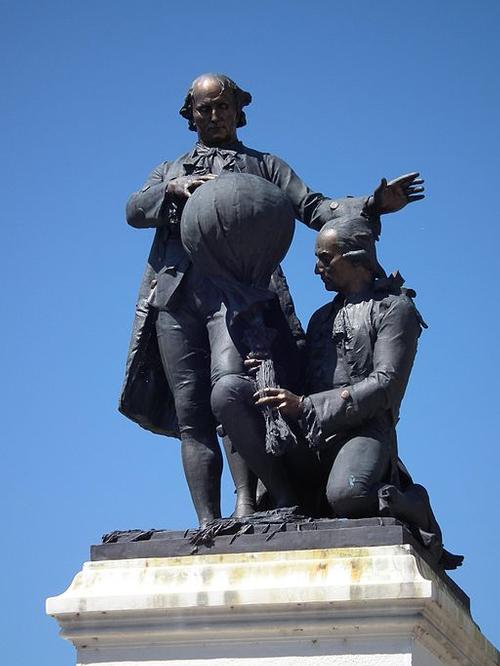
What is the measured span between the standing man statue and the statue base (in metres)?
0.82

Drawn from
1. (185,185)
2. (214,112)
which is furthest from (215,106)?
(185,185)

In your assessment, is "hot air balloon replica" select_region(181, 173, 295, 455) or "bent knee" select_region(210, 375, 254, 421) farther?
"hot air balloon replica" select_region(181, 173, 295, 455)

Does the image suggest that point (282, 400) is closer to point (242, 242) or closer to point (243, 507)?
point (243, 507)

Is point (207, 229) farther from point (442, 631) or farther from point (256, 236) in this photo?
point (442, 631)

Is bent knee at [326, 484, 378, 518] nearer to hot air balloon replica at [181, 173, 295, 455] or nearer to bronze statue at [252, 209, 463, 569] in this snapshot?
bronze statue at [252, 209, 463, 569]

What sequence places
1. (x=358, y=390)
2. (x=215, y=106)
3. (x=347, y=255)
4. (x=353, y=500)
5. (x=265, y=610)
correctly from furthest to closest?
(x=215, y=106) < (x=347, y=255) < (x=358, y=390) < (x=353, y=500) < (x=265, y=610)

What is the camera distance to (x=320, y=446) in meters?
8.68

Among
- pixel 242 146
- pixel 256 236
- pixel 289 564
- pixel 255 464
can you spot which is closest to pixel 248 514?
pixel 255 464

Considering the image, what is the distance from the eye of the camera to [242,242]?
29.5ft

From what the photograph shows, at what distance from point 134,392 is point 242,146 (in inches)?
70.9

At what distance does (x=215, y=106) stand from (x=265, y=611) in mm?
3453

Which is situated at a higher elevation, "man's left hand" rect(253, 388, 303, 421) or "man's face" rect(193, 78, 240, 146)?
"man's face" rect(193, 78, 240, 146)

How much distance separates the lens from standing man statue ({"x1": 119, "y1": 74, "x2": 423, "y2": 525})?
9250 mm

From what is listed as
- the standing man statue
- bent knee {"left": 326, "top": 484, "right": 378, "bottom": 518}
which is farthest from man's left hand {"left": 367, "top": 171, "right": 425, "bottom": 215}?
bent knee {"left": 326, "top": 484, "right": 378, "bottom": 518}
